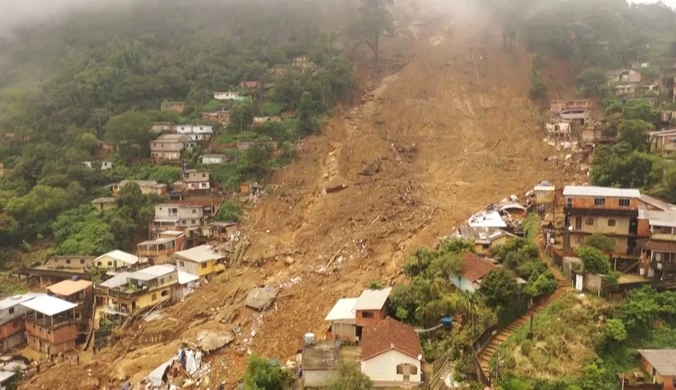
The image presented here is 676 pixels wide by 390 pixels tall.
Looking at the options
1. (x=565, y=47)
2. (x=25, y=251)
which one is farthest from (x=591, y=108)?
(x=25, y=251)

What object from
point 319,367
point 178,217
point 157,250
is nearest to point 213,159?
point 178,217

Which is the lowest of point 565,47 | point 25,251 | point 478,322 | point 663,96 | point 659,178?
point 25,251

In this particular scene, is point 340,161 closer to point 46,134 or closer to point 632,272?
point 632,272

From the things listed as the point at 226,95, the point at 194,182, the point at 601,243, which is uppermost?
the point at 226,95

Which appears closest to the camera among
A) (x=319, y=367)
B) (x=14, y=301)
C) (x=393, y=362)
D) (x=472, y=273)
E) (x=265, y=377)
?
(x=393, y=362)

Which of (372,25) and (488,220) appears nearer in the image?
(488,220)

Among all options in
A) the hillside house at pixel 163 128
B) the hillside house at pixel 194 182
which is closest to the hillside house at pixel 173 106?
the hillside house at pixel 163 128

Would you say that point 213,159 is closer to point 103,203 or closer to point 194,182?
point 194,182
